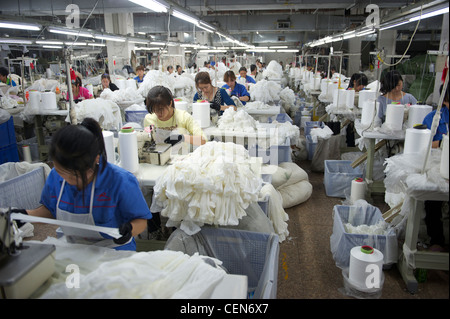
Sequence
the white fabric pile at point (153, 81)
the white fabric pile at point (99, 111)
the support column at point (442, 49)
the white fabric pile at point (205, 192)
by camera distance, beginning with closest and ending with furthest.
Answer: the support column at point (442, 49) → the white fabric pile at point (205, 192) → the white fabric pile at point (99, 111) → the white fabric pile at point (153, 81)

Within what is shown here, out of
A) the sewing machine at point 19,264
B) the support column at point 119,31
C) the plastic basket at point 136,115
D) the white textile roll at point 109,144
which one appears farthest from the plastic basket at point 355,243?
the support column at point 119,31

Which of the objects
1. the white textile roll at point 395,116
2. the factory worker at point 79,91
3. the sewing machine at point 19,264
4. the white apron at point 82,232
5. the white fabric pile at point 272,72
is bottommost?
the white apron at point 82,232

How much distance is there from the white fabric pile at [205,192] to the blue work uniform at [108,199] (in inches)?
10.8

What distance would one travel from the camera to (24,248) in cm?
131

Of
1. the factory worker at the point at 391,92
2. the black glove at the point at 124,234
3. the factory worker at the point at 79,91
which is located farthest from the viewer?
the factory worker at the point at 79,91

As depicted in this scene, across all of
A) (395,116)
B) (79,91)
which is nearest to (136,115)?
(79,91)

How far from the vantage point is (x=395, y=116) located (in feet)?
12.4

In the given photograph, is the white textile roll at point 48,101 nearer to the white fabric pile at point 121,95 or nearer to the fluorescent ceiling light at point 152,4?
the white fabric pile at point 121,95

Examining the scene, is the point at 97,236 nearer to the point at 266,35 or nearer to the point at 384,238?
the point at 384,238

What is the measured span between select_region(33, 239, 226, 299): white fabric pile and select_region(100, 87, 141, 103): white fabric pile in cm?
541

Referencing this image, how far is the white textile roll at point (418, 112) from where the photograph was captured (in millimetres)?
3662

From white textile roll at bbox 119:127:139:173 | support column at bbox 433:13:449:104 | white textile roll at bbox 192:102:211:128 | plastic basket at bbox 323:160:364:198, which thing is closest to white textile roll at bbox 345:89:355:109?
support column at bbox 433:13:449:104

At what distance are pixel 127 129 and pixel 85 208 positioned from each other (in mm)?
944
